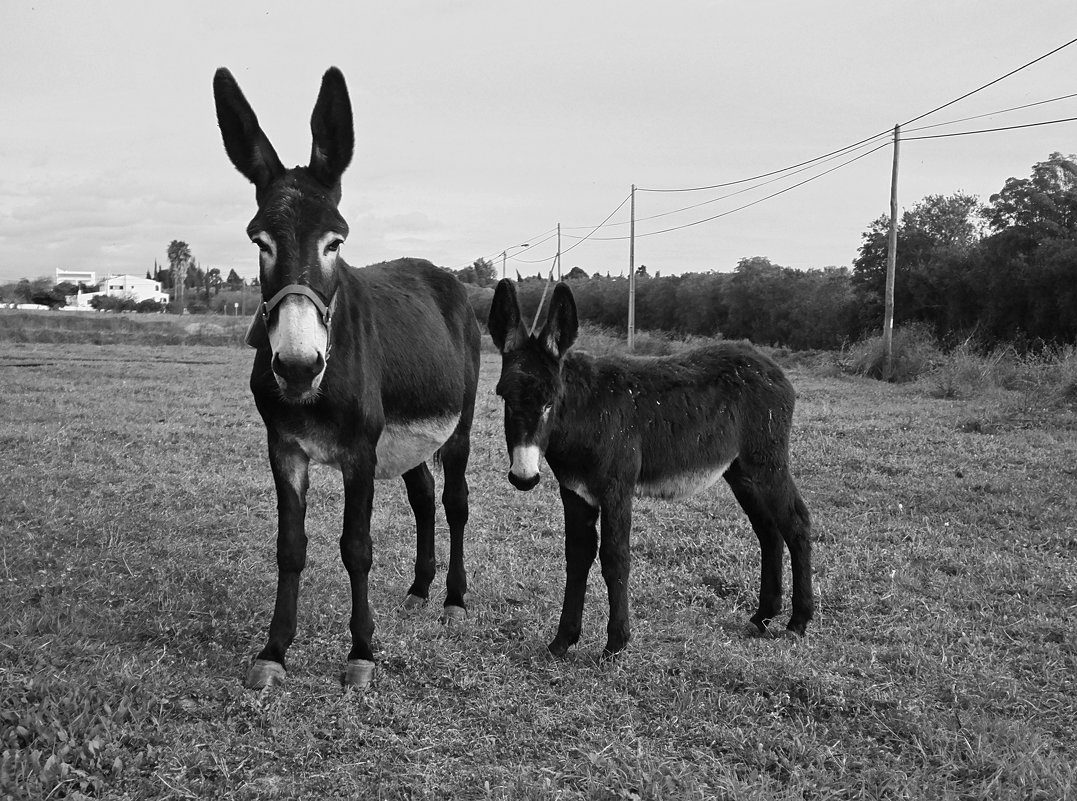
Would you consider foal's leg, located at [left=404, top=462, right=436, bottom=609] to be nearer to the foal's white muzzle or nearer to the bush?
the foal's white muzzle

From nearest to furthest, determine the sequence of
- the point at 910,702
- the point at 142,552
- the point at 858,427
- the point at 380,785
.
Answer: the point at 380,785, the point at 910,702, the point at 142,552, the point at 858,427

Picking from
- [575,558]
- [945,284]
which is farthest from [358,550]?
[945,284]

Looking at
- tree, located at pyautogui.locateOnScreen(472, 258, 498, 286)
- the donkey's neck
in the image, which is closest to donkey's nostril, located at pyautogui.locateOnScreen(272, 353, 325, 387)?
the donkey's neck

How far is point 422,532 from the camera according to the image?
5.74 meters

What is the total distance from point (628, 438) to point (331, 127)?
7.96 feet

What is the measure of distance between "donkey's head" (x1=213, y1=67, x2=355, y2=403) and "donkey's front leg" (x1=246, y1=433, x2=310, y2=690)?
1.52 feet

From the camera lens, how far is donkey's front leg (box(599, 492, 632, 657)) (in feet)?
15.3

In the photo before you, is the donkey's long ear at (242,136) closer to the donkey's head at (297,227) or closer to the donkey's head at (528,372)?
the donkey's head at (297,227)

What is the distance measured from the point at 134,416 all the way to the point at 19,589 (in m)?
9.25

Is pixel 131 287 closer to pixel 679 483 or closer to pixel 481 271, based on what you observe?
pixel 481 271

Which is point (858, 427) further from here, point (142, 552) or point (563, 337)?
point (142, 552)

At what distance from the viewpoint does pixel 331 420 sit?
4172mm

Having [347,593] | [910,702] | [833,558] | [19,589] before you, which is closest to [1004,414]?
[833,558]

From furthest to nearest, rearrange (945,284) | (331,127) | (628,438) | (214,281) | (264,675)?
(214,281)
(945,284)
(628,438)
(331,127)
(264,675)
